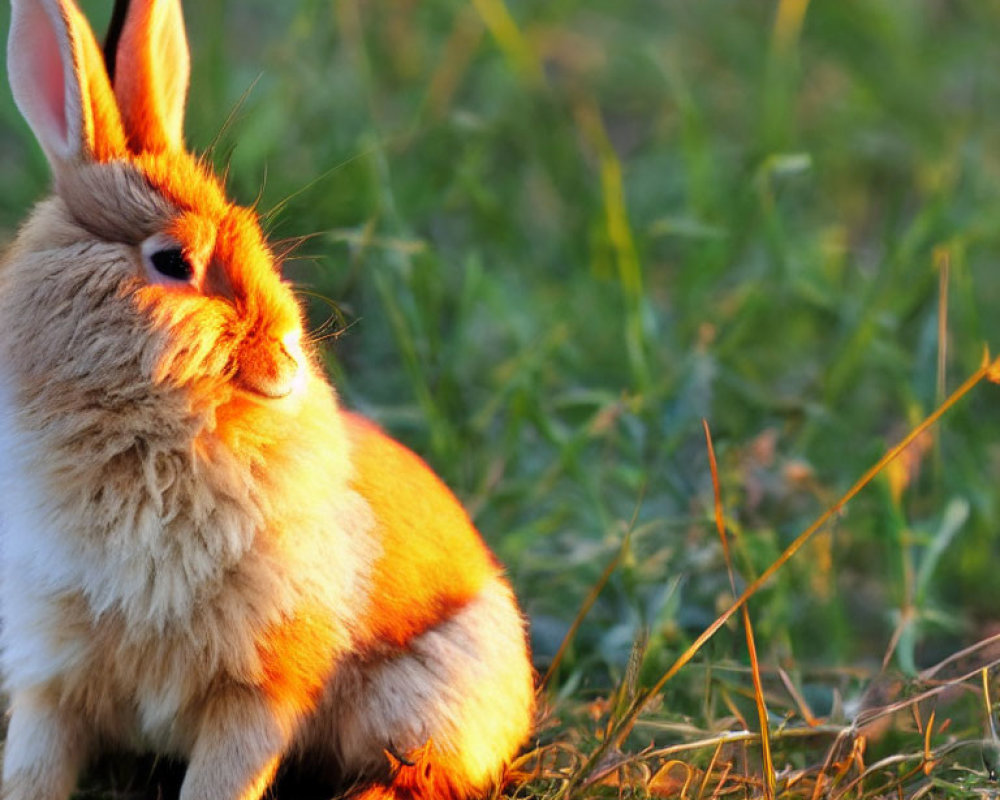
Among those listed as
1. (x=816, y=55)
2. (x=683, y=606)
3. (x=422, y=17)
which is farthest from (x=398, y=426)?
(x=816, y=55)

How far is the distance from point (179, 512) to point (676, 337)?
102 inches

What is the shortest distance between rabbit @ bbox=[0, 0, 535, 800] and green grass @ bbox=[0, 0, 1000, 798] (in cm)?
44

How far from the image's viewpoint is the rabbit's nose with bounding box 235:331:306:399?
2709mm

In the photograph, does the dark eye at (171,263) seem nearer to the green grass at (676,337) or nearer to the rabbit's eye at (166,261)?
the rabbit's eye at (166,261)

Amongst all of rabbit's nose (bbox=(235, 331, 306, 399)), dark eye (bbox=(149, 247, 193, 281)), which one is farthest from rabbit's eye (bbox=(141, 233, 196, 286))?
rabbit's nose (bbox=(235, 331, 306, 399))

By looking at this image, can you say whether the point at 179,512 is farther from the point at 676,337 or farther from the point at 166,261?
the point at 676,337

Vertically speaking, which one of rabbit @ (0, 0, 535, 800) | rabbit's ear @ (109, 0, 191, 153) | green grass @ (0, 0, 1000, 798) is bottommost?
green grass @ (0, 0, 1000, 798)

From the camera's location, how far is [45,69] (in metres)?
2.97

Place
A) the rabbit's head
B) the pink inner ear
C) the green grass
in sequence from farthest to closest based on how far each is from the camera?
1. the green grass
2. the pink inner ear
3. the rabbit's head

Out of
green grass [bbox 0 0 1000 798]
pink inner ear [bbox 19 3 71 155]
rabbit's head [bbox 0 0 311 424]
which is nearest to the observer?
rabbit's head [bbox 0 0 311 424]

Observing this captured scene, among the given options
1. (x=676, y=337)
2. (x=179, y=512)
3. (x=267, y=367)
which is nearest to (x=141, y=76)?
(x=267, y=367)

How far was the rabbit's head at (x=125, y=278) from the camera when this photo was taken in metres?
2.68

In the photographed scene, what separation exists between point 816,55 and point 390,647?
4847mm

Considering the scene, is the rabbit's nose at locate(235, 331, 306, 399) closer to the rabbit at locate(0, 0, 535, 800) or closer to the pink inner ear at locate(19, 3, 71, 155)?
the rabbit at locate(0, 0, 535, 800)
